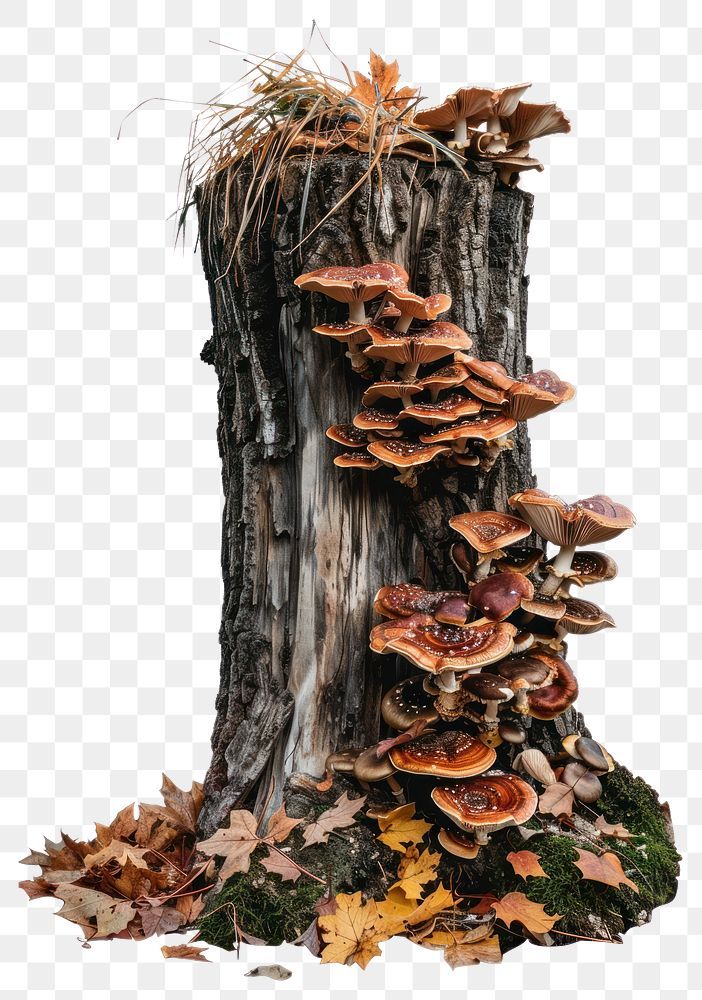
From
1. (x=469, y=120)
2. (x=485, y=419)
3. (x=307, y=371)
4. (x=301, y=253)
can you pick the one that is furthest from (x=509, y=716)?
(x=469, y=120)

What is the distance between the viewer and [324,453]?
5.79 m

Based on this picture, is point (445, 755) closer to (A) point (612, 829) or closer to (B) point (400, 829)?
(B) point (400, 829)

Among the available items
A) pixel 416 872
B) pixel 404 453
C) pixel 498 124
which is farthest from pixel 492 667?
pixel 498 124

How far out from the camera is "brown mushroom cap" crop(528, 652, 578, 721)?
5.73 m

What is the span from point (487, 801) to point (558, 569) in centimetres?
145

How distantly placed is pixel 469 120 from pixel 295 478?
8.50ft

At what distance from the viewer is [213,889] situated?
5.49m

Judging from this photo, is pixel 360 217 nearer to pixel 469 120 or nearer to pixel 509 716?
pixel 469 120

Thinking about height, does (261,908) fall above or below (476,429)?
below

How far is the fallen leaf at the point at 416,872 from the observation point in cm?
521

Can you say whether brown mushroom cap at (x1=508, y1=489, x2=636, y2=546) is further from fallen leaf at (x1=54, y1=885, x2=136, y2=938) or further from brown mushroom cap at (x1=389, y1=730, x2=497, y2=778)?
fallen leaf at (x1=54, y1=885, x2=136, y2=938)

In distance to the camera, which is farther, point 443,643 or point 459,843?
point 459,843

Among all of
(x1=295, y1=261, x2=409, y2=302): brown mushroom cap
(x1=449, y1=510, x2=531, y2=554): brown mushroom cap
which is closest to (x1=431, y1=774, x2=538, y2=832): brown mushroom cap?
(x1=449, y1=510, x2=531, y2=554): brown mushroom cap

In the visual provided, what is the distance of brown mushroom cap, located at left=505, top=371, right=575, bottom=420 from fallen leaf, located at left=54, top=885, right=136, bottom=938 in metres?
3.75
